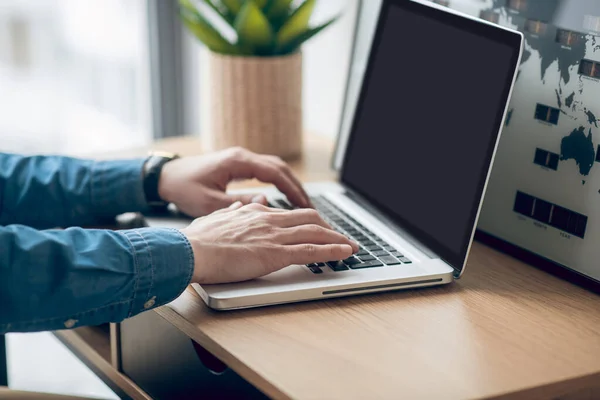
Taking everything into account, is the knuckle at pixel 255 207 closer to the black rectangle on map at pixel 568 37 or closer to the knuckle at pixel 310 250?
the knuckle at pixel 310 250

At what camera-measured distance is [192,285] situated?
0.86 metres

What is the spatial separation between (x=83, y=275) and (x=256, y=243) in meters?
0.19

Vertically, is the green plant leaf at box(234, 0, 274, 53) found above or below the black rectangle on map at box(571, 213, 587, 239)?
above

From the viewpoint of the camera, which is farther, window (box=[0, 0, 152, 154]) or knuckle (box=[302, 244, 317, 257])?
window (box=[0, 0, 152, 154])

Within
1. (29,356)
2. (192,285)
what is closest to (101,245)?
(192,285)

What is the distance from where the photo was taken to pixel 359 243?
38.3 inches

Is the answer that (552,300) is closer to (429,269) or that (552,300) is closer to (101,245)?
(429,269)

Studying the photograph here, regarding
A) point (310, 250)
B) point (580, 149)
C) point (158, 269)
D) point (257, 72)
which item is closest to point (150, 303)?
point (158, 269)

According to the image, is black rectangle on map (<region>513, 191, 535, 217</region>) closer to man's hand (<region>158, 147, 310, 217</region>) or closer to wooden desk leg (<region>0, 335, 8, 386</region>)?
man's hand (<region>158, 147, 310, 217</region>)

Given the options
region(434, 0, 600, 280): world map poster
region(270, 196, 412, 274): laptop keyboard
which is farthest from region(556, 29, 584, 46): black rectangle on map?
region(270, 196, 412, 274): laptop keyboard

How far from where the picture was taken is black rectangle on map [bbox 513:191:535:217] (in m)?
0.99

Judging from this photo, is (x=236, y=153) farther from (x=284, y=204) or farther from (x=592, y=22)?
(x=592, y=22)

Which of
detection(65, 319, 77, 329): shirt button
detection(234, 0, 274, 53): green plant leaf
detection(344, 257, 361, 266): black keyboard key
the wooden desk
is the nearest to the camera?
the wooden desk

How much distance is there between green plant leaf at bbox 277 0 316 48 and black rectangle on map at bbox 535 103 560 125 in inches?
19.4
